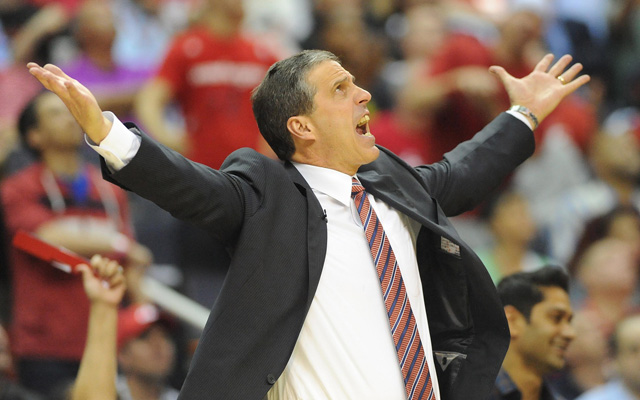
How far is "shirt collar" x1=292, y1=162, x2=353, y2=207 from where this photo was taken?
332cm

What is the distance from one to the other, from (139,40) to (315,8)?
62.9 inches

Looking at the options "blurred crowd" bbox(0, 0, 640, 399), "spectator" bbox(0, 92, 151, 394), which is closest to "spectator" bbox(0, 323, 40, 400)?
"blurred crowd" bbox(0, 0, 640, 399)

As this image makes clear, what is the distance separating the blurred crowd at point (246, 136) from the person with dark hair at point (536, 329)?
982 mm

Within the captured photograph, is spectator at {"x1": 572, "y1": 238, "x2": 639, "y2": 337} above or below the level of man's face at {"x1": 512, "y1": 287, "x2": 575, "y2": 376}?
above

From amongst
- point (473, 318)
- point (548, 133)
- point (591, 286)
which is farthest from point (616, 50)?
point (473, 318)

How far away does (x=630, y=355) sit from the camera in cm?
520

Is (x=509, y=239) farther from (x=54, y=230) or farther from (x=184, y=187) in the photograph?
(x=184, y=187)

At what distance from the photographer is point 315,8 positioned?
8609 mm

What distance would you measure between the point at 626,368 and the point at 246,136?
269 centimetres

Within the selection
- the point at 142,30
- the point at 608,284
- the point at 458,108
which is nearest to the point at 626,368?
the point at 608,284

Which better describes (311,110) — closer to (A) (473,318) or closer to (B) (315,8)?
(A) (473,318)

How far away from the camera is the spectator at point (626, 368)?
5.12 metres

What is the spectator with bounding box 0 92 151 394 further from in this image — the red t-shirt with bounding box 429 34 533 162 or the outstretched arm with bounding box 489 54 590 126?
the outstretched arm with bounding box 489 54 590 126

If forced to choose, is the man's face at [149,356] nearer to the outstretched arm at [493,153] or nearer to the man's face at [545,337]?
the man's face at [545,337]
